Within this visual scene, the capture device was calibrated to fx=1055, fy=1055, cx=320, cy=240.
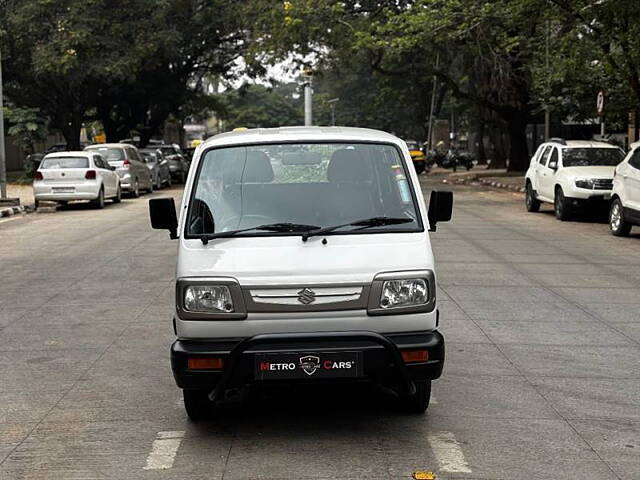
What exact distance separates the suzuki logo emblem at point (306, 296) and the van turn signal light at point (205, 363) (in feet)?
1.89

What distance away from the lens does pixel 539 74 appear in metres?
30.8

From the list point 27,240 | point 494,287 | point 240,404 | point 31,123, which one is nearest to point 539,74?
point 27,240

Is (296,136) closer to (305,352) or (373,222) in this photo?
(373,222)

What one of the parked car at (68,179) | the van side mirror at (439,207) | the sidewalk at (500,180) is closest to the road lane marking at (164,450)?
the van side mirror at (439,207)

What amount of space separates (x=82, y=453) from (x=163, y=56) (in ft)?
127

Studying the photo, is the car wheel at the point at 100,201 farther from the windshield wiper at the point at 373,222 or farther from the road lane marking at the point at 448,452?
the road lane marking at the point at 448,452

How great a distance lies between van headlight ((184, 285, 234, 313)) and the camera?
6059 mm

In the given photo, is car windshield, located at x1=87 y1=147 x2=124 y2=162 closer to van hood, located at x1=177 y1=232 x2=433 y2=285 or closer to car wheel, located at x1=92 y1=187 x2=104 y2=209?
car wheel, located at x1=92 y1=187 x2=104 y2=209

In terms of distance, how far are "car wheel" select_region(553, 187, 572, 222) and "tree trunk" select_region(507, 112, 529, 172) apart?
18.6 metres

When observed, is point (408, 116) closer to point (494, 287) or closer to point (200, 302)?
point (494, 287)

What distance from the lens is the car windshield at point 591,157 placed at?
22844 mm

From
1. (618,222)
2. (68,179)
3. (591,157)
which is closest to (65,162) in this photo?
(68,179)

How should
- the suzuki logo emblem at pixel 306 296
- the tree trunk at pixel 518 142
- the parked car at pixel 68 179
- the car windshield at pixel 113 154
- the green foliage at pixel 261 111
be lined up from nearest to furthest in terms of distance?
the suzuki logo emblem at pixel 306 296, the parked car at pixel 68 179, the car windshield at pixel 113 154, the tree trunk at pixel 518 142, the green foliage at pixel 261 111

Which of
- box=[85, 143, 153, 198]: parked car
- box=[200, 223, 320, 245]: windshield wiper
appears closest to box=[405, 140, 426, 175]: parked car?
box=[85, 143, 153, 198]: parked car
